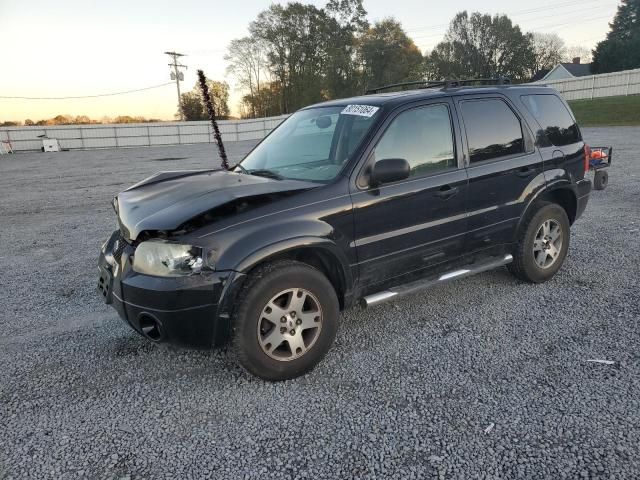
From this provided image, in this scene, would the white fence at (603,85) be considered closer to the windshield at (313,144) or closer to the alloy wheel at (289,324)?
the windshield at (313,144)

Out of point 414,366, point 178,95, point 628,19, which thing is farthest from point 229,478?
point 628,19

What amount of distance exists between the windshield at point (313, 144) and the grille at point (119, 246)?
1182 mm

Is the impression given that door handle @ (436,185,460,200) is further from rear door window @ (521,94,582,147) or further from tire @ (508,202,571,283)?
rear door window @ (521,94,582,147)

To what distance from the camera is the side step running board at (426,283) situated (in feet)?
11.5

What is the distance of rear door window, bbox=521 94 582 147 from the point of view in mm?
4520

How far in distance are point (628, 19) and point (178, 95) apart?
55.6m

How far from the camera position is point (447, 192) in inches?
148

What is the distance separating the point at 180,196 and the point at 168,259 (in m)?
0.63

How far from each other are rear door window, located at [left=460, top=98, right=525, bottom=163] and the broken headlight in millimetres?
2482

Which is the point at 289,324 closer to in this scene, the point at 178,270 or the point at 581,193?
the point at 178,270

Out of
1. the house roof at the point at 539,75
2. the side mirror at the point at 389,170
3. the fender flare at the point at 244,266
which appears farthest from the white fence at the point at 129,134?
the house roof at the point at 539,75

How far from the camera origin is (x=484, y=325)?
3.84 metres

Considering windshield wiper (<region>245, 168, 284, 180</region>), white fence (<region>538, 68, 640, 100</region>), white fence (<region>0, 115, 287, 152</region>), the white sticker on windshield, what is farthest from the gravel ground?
white fence (<region>538, 68, 640, 100</region>)

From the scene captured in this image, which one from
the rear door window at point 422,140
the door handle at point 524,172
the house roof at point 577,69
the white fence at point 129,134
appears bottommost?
the door handle at point 524,172
